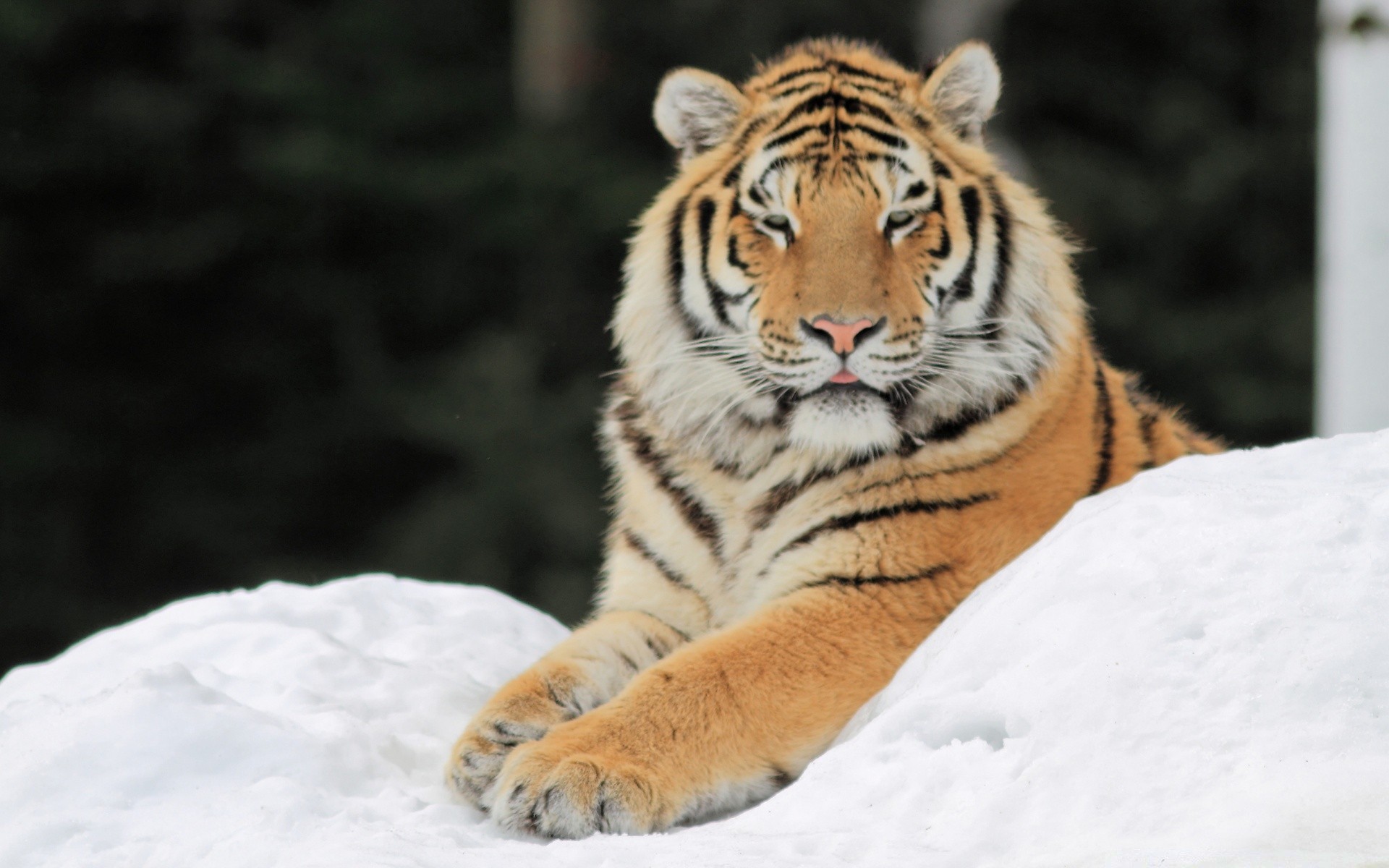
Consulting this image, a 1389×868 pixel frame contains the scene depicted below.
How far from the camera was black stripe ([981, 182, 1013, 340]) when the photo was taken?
267 cm

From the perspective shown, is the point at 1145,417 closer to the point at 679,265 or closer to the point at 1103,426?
the point at 1103,426

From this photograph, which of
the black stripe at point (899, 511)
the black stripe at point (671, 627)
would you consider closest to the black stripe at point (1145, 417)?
the black stripe at point (899, 511)

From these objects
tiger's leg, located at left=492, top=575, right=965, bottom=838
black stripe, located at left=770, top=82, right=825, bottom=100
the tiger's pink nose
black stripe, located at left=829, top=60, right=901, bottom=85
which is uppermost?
black stripe, located at left=829, top=60, right=901, bottom=85

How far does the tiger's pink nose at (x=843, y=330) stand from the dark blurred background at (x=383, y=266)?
563cm

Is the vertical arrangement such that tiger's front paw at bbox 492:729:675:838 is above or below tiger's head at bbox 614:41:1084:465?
below

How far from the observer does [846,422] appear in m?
2.53

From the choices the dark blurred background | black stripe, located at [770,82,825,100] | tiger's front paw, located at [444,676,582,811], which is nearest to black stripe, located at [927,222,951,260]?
black stripe, located at [770,82,825,100]

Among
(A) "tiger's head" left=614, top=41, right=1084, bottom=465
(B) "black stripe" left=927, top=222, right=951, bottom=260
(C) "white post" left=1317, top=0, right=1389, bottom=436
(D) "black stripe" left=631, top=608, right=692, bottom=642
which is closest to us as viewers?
(A) "tiger's head" left=614, top=41, right=1084, bottom=465

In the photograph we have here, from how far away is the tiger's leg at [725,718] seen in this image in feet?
6.79

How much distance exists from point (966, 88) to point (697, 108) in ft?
1.53

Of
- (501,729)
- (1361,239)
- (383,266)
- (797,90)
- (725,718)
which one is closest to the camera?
(725,718)

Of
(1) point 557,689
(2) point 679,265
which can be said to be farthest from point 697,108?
(1) point 557,689

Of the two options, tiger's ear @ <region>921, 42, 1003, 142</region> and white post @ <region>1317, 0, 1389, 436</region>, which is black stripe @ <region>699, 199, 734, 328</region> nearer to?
tiger's ear @ <region>921, 42, 1003, 142</region>

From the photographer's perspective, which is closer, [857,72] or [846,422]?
[846,422]
